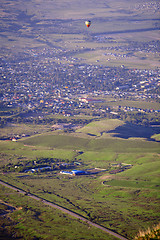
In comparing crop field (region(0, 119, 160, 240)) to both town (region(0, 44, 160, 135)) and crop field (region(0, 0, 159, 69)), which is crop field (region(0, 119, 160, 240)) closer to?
town (region(0, 44, 160, 135))

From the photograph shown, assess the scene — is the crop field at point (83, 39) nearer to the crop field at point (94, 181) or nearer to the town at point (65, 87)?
the town at point (65, 87)

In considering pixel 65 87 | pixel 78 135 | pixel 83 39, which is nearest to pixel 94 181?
pixel 78 135

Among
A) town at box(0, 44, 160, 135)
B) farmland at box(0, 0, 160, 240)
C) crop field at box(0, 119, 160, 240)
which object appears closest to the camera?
crop field at box(0, 119, 160, 240)

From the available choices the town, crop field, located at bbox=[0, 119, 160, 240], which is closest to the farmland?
crop field, located at bbox=[0, 119, 160, 240]

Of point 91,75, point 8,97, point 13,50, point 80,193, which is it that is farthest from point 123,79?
point 80,193

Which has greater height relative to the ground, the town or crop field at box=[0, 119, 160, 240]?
crop field at box=[0, 119, 160, 240]

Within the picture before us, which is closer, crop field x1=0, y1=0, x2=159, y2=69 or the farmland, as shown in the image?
the farmland

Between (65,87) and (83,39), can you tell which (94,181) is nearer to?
(65,87)

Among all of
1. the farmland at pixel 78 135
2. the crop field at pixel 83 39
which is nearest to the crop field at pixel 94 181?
the farmland at pixel 78 135
